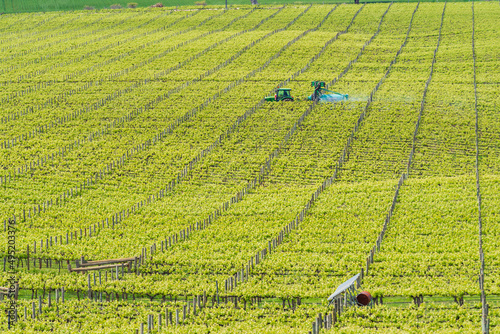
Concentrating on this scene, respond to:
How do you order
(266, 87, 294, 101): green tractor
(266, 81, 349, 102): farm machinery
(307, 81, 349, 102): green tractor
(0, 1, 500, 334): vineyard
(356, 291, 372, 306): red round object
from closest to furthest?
(356, 291, 372, 306): red round object < (0, 1, 500, 334): vineyard < (307, 81, 349, 102): green tractor < (266, 81, 349, 102): farm machinery < (266, 87, 294, 101): green tractor

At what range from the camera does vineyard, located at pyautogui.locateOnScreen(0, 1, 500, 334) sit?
29.1m

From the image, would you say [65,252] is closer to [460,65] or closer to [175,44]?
[460,65]

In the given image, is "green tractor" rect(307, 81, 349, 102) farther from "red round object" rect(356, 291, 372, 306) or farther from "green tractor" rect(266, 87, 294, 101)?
"red round object" rect(356, 291, 372, 306)

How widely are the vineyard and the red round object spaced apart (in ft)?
1.88

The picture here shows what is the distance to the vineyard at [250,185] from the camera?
2906 cm

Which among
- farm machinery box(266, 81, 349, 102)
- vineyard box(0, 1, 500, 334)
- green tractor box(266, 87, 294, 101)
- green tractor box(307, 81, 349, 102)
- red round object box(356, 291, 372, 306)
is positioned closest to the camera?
red round object box(356, 291, 372, 306)

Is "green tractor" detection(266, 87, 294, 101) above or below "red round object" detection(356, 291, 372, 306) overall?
→ below

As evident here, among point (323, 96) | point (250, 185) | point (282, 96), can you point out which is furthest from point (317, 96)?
point (250, 185)

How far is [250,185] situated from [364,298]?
66.8 ft

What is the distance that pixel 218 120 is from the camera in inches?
2463

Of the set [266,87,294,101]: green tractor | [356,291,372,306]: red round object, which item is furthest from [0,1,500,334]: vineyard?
[266,87,294,101]: green tractor

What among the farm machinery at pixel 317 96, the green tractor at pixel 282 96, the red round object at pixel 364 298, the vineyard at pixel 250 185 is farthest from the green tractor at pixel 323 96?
the red round object at pixel 364 298

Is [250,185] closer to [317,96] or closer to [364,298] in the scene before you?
[364,298]

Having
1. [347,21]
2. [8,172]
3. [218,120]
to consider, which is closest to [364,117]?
[218,120]
